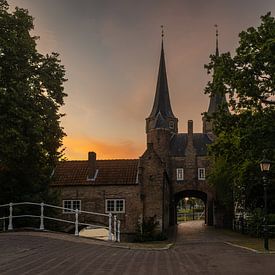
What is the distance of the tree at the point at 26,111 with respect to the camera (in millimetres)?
24641

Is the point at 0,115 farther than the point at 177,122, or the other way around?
the point at 177,122

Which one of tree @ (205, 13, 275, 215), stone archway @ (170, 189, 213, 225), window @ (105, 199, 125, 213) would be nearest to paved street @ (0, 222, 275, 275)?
tree @ (205, 13, 275, 215)

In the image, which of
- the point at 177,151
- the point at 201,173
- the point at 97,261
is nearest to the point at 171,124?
the point at 177,151

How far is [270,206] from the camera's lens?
135 feet

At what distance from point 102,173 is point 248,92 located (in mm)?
21927

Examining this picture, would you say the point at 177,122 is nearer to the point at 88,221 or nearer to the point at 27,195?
the point at 88,221

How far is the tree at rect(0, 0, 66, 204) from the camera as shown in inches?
970

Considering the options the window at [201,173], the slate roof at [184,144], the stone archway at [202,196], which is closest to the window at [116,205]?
the stone archway at [202,196]

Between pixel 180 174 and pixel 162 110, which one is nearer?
pixel 180 174

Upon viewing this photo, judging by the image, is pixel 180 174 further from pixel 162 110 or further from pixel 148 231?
pixel 148 231

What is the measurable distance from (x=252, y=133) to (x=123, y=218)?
20107mm

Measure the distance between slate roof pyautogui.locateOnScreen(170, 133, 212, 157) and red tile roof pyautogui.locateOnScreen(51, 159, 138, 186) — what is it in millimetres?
24359

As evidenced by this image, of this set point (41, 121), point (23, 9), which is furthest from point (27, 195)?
point (23, 9)

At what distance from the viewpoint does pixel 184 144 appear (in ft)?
238
